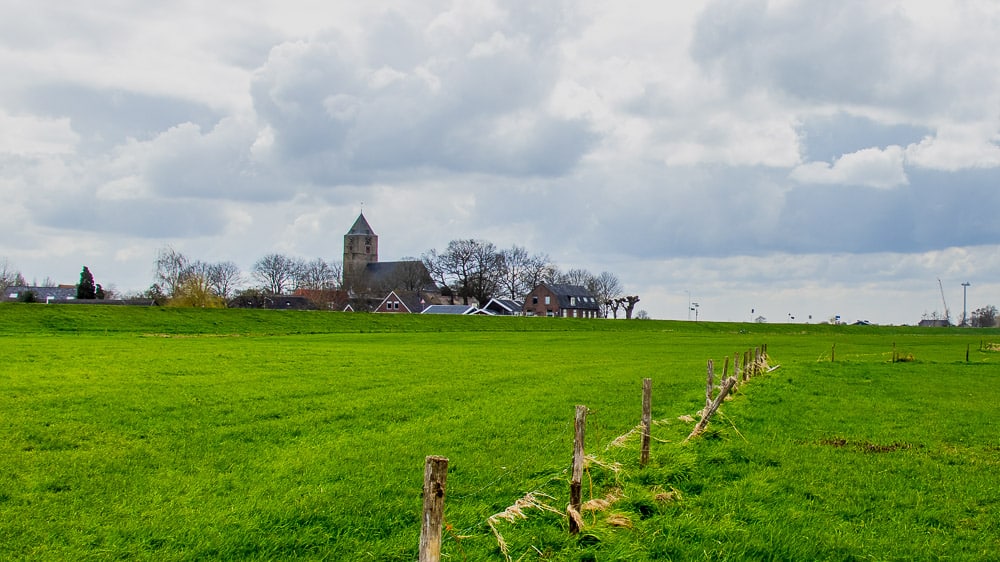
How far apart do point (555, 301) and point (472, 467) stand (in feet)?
457

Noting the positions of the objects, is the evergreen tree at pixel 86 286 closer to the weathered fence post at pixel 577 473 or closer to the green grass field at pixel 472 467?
the green grass field at pixel 472 467

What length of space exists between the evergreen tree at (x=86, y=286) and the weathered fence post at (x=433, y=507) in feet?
433

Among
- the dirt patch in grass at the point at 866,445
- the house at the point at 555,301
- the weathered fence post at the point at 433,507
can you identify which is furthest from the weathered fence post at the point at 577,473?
the house at the point at 555,301

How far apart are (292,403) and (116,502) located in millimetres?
10542

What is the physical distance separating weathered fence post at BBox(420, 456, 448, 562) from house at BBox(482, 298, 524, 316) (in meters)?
135

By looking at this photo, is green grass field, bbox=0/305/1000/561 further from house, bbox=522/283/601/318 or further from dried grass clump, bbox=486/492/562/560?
house, bbox=522/283/601/318

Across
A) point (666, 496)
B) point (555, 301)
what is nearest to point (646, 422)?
point (666, 496)

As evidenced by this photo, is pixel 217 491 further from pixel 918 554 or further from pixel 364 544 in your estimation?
pixel 918 554

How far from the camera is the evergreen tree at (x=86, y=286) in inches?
4833

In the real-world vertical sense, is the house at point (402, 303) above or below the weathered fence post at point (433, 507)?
above

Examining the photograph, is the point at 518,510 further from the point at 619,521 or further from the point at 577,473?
the point at 619,521

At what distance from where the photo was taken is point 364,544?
980 centimetres

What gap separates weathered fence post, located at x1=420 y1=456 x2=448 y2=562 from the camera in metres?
6.32

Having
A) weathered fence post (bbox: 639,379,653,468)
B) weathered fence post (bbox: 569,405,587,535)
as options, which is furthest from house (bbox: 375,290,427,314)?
weathered fence post (bbox: 569,405,587,535)
